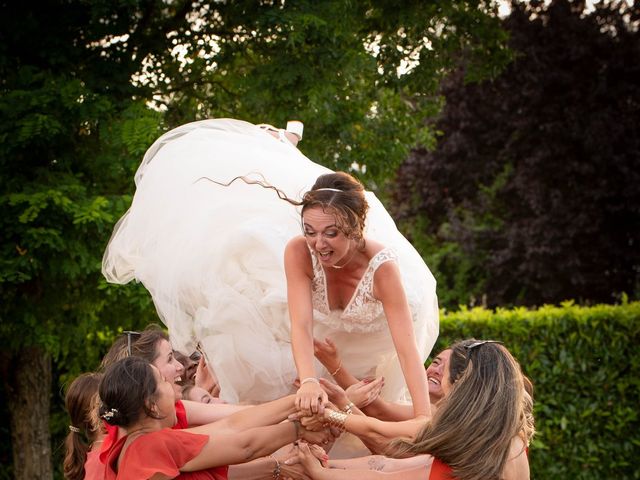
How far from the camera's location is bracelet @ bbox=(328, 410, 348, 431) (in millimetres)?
3629

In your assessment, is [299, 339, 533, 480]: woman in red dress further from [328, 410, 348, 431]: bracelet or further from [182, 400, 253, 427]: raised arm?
[182, 400, 253, 427]: raised arm

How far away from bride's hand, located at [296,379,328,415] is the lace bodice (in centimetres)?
50

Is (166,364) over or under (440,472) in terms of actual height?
over

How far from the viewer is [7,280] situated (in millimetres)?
6191

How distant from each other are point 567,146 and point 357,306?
12.2m

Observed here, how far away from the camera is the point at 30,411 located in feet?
25.3

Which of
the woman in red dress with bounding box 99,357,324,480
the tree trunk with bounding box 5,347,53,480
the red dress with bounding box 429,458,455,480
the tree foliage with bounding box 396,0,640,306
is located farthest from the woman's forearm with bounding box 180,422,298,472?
the tree foliage with bounding box 396,0,640,306

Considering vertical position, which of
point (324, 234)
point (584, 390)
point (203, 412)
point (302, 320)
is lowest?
point (584, 390)

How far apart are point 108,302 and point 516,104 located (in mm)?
10741

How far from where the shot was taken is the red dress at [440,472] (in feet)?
10.3

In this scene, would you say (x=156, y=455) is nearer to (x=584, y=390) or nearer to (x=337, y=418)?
(x=337, y=418)

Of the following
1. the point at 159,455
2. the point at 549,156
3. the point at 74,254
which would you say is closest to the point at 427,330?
the point at 159,455

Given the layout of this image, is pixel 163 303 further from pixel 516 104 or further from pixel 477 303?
pixel 477 303

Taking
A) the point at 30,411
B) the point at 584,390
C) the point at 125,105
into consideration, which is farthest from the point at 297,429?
the point at 584,390
